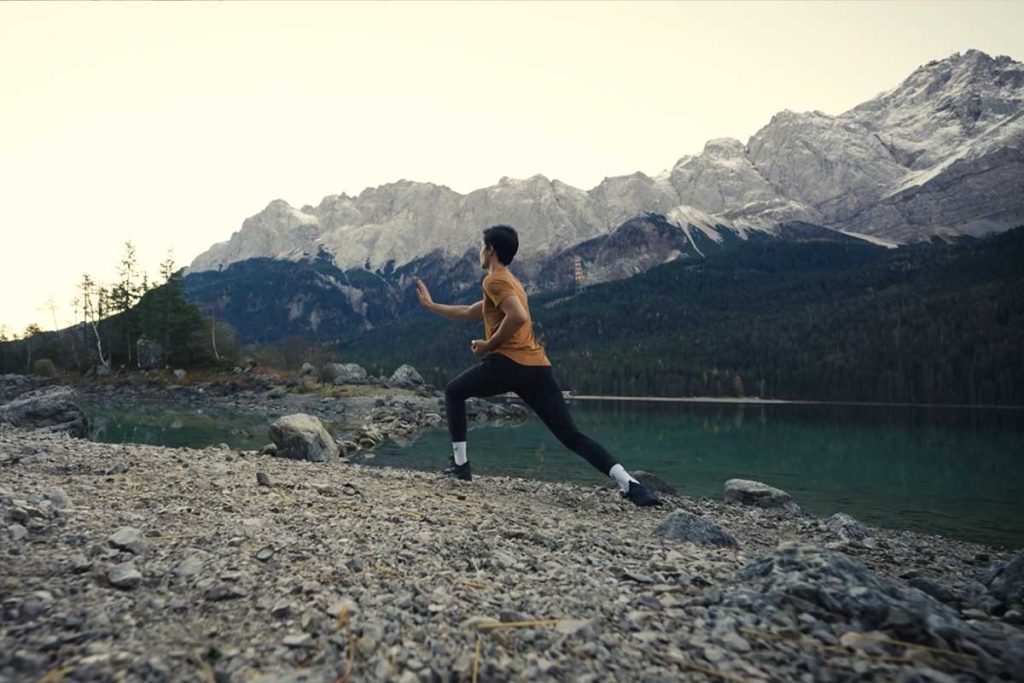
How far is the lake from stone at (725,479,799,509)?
9.35 feet

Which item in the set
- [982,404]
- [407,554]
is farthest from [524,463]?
[982,404]

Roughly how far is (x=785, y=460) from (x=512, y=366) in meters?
28.9

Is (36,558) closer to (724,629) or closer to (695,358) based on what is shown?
(724,629)

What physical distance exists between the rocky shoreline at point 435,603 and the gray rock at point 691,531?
112 millimetres

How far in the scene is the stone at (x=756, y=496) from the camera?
48.0 ft

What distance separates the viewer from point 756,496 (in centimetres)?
1474

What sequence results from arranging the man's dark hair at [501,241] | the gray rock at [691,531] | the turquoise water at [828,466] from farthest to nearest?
1. the turquoise water at [828,466]
2. the man's dark hair at [501,241]
3. the gray rock at [691,531]

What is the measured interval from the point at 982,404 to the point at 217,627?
142197 millimetres

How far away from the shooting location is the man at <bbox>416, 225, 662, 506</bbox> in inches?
342

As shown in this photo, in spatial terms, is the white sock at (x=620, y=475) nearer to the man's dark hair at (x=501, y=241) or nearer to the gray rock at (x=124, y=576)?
the man's dark hair at (x=501, y=241)

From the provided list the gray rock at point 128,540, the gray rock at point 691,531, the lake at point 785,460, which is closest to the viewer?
the gray rock at point 128,540

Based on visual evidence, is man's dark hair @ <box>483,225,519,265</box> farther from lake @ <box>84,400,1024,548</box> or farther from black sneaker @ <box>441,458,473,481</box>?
lake @ <box>84,400,1024,548</box>

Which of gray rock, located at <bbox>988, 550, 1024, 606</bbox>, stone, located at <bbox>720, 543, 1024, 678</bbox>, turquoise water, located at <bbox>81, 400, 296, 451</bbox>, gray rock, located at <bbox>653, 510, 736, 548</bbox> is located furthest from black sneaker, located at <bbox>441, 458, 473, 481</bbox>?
turquoise water, located at <bbox>81, 400, 296, 451</bbox>

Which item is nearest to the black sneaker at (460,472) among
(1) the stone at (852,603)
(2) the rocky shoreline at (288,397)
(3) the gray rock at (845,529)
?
(1) the stone at (852,603)
